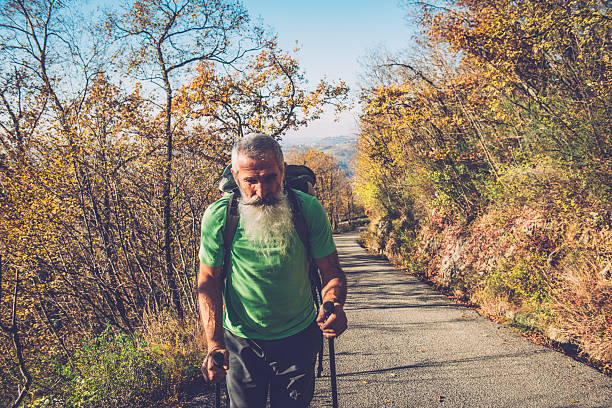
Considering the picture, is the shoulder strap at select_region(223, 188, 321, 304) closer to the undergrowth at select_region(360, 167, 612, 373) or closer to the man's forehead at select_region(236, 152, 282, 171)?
the man's forehead at select_region(236, 152, 282, 171)

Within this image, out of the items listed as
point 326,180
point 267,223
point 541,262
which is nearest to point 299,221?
point 267,223

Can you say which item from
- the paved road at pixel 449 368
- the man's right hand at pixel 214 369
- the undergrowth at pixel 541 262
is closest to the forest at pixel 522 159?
the undergrowth at pixel 541 262

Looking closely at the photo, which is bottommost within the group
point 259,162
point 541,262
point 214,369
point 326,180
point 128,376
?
point 128,376

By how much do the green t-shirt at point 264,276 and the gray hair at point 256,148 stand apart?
27 cm

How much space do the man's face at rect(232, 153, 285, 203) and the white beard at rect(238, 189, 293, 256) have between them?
3 centimetres

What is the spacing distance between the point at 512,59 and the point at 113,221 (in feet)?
31.9

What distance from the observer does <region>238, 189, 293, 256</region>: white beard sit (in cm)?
174

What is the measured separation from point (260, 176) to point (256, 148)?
0.15 metres

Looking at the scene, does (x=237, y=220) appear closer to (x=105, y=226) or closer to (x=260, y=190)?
(x=260, y=190)

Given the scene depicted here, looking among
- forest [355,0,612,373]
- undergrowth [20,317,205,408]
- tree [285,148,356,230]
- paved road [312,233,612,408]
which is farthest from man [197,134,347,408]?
tree [285,148,356,230]

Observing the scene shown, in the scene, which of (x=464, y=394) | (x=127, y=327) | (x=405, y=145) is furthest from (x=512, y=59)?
(x=127, y=327)

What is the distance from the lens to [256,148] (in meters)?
1.75

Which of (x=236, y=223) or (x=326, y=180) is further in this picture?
(x=326, y=180)

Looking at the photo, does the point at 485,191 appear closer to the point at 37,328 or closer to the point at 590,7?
the point at 590,7
